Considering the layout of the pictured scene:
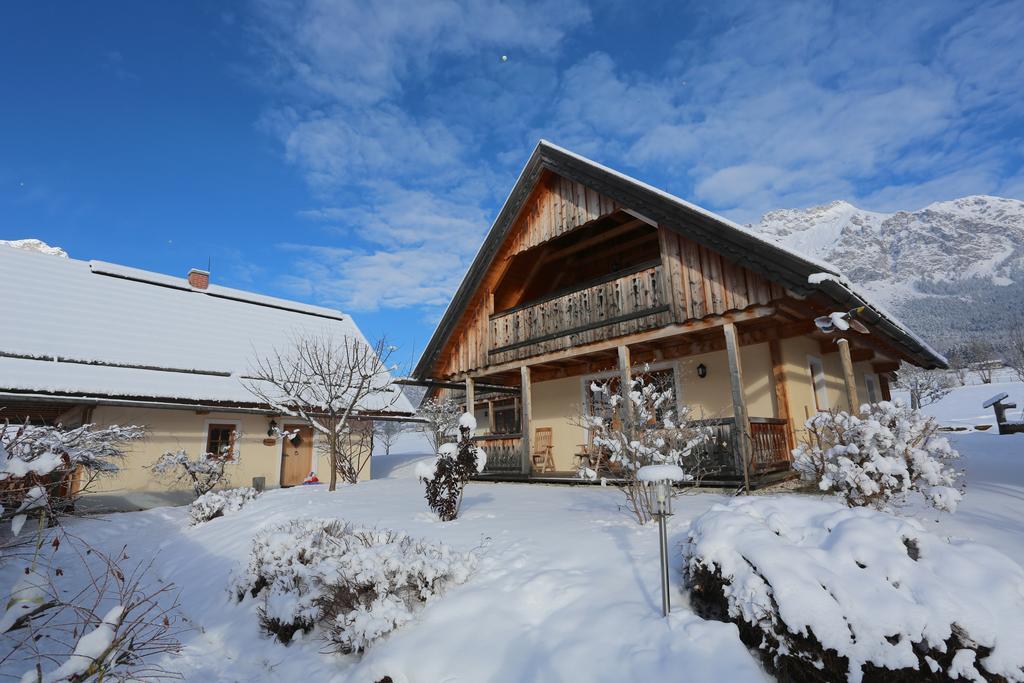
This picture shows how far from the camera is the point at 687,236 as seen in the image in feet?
32.2

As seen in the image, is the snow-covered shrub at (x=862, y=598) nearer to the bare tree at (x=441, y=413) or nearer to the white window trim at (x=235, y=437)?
the white window trim at (x=235, y=437)

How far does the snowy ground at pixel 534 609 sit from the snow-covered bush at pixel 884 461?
476 millimetres

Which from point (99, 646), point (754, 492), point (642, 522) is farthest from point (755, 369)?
point (99, 646)

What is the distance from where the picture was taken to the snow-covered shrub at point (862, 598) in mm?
2971

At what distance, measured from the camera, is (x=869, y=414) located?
226 inches

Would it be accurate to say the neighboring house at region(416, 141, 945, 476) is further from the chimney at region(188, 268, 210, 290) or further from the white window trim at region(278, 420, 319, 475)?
the chimney at region(188, 268, 210, 290)

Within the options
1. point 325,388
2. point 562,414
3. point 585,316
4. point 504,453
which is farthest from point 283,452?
point 585,316

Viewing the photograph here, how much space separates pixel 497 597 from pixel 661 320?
713cm

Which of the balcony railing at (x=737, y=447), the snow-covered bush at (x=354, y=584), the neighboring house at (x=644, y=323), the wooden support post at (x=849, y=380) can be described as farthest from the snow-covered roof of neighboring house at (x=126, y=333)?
the wooden support post at (x=849, y=380)

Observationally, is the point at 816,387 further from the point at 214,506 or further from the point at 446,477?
the point at 214,506

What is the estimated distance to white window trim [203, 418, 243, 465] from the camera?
52.8 feet

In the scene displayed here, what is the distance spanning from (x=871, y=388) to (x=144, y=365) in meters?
21.4

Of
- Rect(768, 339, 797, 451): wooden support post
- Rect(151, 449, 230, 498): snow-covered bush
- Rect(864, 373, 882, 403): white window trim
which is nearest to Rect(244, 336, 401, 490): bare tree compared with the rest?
Rect(151, 449, 230, 498): snow-covered bush

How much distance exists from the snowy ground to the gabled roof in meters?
3.10
